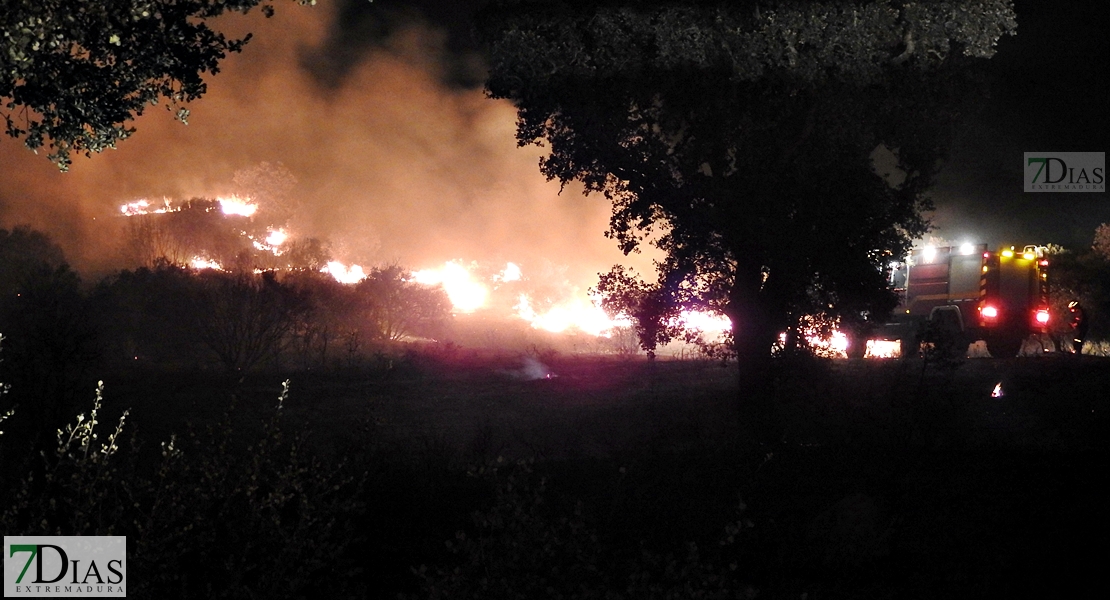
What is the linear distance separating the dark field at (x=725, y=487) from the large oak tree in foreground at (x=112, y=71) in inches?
151

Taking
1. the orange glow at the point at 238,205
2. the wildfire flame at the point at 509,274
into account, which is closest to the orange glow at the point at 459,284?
the wildfire flame at the point at 509,274

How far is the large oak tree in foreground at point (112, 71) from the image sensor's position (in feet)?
28.5

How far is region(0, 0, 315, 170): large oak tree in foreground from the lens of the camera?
28.5 feet

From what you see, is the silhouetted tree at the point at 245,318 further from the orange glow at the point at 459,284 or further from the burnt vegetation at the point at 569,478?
A: the orange glow at the point at 459,284

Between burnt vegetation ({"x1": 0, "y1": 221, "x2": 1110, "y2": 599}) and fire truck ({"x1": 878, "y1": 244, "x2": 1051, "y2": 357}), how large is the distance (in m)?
2.88

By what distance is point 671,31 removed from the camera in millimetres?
15844

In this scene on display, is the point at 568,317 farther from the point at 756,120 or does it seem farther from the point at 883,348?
the point at 756,120

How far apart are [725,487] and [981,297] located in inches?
796

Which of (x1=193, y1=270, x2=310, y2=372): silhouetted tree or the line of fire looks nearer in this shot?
the line of fire

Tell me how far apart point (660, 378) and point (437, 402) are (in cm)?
627

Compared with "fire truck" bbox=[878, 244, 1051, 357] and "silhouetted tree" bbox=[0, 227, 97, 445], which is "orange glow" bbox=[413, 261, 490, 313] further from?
"fire truck" bbox=[878, 244, 1051, 357]

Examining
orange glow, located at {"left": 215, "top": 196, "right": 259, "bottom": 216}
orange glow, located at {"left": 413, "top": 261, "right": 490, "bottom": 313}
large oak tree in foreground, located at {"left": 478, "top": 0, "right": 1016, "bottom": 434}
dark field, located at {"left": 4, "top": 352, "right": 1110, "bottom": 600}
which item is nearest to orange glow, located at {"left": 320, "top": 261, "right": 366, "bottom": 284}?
orange glow, located at {"left": 413, "top": 261, "right": 490, "bottom": 313}

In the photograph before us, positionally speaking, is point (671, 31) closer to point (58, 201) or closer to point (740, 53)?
point (740, 53)

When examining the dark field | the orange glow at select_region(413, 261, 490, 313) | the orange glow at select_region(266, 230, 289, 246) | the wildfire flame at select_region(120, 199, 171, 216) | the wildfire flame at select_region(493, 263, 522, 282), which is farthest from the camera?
the wildfire flame at select_region(493, 263, 522, 282)
